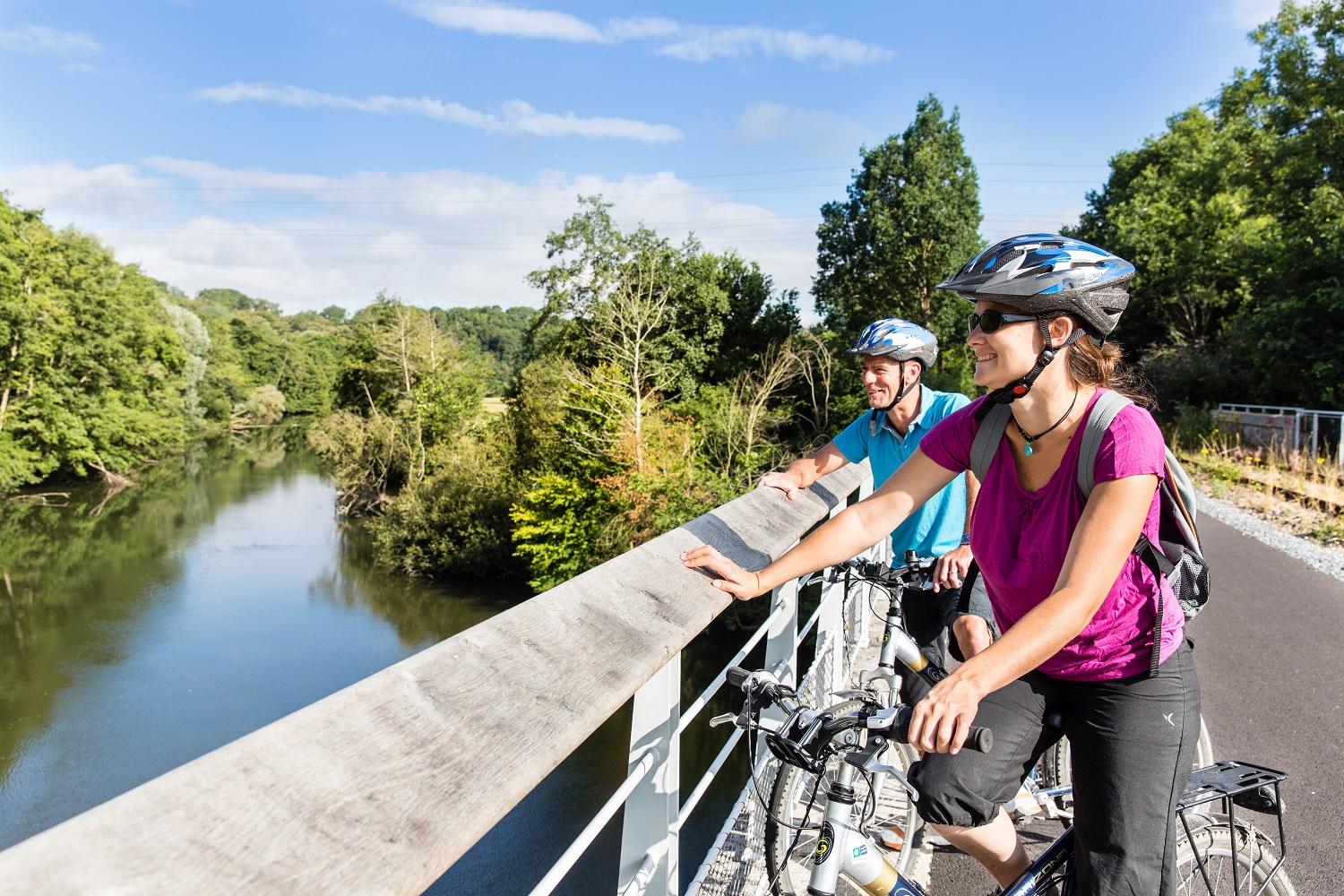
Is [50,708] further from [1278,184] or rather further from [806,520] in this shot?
[1278,184]

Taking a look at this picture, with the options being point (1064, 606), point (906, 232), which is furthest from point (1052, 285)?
point (906, 232)

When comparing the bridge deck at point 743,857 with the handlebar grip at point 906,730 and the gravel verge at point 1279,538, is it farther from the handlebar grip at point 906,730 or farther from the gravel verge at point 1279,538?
the gravel verge at point 1279,538

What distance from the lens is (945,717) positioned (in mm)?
1618

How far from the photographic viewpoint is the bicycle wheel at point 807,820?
2.16 metres

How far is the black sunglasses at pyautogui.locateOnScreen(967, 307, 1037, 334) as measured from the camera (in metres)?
1.99

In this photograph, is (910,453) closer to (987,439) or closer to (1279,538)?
(987,439)

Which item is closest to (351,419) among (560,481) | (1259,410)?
(560,481)

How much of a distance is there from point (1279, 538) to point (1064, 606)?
10.6 metres

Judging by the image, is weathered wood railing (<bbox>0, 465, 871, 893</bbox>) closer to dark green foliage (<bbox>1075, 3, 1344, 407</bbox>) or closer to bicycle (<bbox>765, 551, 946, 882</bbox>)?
bicycle (<bbox>765, 551, 946, 882</bbox>)

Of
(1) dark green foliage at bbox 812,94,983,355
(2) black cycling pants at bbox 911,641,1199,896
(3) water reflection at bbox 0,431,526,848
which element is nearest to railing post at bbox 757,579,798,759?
(2) black cycling pants at bbox 911,641,1199,896

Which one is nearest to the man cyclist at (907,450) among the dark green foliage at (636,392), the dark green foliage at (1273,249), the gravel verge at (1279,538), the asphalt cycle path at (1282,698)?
the asphalt cycle path at (1282,698)

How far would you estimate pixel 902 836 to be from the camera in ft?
8.70

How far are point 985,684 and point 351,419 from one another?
4882 centimetres

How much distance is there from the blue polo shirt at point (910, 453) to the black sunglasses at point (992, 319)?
49.6 inches
